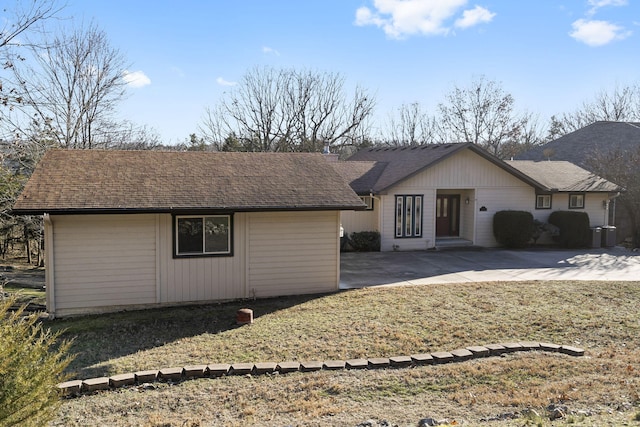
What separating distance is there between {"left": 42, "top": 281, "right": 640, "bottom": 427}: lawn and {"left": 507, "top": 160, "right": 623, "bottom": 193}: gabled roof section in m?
9.72

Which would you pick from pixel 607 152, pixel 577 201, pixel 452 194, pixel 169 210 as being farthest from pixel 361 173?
pixel 607 152

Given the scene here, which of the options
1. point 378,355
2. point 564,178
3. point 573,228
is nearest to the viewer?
point 378,355

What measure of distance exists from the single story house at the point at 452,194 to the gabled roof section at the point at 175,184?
20.4 ft

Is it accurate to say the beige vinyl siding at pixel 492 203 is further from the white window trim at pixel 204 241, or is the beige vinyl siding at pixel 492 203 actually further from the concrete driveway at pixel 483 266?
the white window trim at pixel 204 241

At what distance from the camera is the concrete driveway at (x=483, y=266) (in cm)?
1502

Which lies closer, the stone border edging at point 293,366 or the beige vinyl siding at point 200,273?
the stone border edging at point 293,366

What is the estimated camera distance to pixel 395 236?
20.5 m

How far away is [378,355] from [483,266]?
9.63 m

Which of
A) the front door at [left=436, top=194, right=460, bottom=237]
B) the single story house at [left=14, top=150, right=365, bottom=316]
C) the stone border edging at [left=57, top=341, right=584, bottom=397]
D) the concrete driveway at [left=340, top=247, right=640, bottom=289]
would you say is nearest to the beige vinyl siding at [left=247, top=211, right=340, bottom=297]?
the single story house at [left=14, top=150, right=365, bottom=316]

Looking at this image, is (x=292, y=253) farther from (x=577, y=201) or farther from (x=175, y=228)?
(x=577, y=201)

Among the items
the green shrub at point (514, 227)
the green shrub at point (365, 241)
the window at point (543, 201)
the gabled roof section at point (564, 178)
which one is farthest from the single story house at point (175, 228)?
the gabled roof section at point (564, 178)

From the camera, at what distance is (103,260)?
1175cm

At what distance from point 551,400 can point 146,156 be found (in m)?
11.4

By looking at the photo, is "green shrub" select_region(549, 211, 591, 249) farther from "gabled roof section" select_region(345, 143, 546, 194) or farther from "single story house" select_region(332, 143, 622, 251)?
"gabled roof section" select_region(345, 143, 546, 194)
